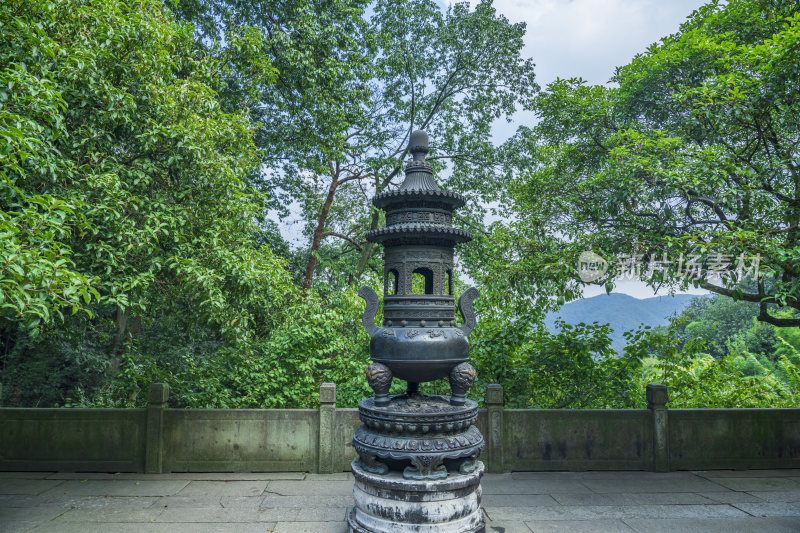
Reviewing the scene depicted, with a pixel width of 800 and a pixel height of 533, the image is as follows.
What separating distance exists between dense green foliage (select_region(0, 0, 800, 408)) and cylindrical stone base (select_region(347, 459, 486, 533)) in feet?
11.1

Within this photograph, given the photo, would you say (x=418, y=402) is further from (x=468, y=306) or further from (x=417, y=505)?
(x=468, y=306)

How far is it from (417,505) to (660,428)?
17.2 feet

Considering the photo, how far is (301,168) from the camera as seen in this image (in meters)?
15.1

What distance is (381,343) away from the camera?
17.2ft

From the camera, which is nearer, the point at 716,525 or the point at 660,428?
the point at 716,525

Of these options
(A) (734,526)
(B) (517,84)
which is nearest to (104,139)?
(A) (734,526)

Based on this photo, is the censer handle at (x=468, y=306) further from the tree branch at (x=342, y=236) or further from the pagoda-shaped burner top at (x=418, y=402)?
the tree branch at (x=342, y=236)

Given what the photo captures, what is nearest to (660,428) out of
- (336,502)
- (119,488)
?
(336,502)

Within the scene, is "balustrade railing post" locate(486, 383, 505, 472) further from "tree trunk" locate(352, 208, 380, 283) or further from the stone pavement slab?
"tree trunk" locate(352, 208, 380, 283)

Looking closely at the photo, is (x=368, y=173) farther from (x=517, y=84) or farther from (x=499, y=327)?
(x=499, y=327)

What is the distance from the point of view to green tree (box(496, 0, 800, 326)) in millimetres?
6133

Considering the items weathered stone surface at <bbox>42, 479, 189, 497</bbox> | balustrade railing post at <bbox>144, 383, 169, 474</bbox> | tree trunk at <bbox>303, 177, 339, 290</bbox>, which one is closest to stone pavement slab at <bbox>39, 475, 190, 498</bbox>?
weathered stone surface at <bbox>42, 479, 189, 497</bbox>

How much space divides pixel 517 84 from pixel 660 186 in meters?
9.85

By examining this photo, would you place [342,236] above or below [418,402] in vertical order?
above
